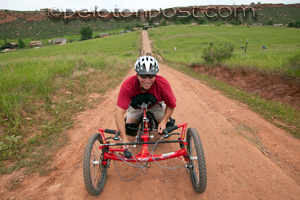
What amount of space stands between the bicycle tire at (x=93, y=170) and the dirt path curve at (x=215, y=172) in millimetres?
151

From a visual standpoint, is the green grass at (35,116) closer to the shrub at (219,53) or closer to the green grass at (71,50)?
the shrub at (219,53)

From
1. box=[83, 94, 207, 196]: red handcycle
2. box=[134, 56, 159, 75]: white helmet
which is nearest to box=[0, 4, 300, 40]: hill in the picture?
box=[134, 56, 159, 75]: white helmet

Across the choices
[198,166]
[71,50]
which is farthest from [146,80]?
[71,50]

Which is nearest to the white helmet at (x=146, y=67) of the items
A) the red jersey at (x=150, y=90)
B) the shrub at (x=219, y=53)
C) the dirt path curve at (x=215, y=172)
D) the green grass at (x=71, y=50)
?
the red jersey at (x=150, y=90)

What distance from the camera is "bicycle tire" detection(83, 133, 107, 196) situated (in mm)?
2111

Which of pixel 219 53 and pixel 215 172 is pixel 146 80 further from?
pixel 219 53

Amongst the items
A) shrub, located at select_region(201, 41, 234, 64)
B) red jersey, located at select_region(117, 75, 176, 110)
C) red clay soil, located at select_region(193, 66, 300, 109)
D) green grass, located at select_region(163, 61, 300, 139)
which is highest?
shrub, located at select_region(201, 41, 234, 64)

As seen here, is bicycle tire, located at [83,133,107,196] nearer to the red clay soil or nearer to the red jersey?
the red jersey

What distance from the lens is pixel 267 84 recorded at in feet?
24.2

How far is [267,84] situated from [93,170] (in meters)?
8.49

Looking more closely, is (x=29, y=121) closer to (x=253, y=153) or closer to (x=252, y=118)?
(x=253, y=153)

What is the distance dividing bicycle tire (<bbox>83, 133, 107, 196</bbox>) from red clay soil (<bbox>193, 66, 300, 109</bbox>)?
268 inches

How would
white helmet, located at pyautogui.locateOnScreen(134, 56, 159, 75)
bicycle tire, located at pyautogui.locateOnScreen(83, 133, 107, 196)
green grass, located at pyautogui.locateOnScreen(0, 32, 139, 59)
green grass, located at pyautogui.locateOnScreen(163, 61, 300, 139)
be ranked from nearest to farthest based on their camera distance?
bicycle tire, located at pyautogui.locateOnScreen(83, 133, 107, 196) < white helmet, located at pyautogui.locateOnScreen(134, 56, 159, 75) < green grass, located at pyautogui.locateOnScreen(163, 61, 300, 139) < green grass, located at pyautogui.locateOnScreen(0, 32, 139, 59)

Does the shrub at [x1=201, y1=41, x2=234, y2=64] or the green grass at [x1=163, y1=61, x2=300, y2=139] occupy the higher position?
the shrub at [x1=201, y1=41, x2=234, y2=64]
